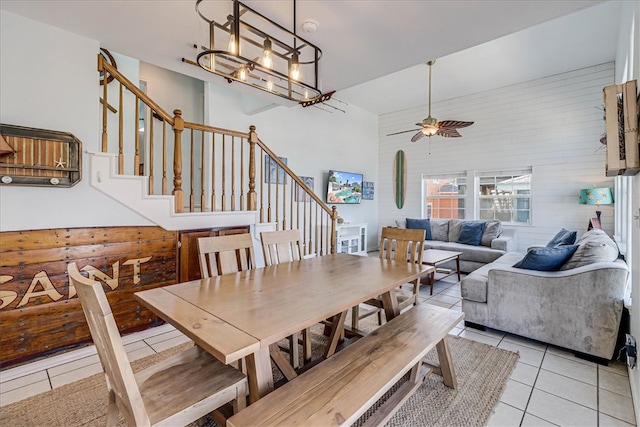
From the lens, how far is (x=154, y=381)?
139 cm

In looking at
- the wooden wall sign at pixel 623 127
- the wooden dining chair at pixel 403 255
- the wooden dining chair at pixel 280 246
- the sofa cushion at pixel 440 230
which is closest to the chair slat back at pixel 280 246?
the wooden dining chair at pixel 280 246

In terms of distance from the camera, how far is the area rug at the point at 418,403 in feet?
5.81

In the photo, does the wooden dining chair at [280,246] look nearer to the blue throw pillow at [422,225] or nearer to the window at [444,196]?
the blue throw pillow at [422,225]

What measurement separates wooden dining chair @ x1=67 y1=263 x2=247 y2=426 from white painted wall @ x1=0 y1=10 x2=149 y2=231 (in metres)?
1.75

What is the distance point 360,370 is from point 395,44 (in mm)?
2803

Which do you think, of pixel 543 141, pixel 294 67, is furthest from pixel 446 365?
pixel 543 141

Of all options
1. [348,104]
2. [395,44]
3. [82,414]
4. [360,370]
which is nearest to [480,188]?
[348,104]

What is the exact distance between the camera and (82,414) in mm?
1821

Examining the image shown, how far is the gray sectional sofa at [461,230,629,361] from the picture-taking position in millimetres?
2340

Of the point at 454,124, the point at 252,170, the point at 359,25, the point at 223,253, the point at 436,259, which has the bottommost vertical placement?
the point at 436,259

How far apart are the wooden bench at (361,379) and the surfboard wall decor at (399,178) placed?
5602 mm

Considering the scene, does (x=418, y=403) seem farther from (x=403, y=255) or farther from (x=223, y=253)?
(x=223, y=253)

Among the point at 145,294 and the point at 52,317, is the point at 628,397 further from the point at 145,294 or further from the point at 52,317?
the point at 52,317

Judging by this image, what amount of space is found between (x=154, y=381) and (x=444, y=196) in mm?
6887
